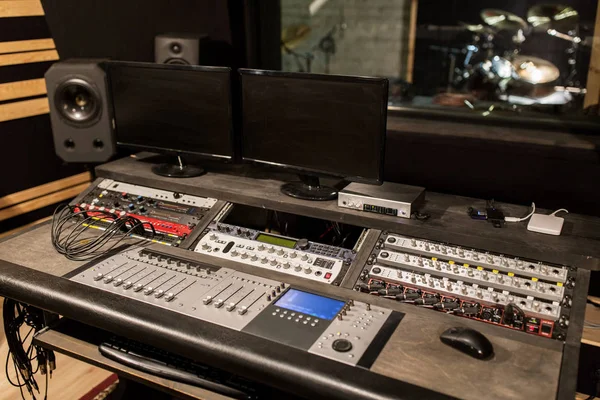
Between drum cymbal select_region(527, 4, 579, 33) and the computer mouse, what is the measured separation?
98.6 inches

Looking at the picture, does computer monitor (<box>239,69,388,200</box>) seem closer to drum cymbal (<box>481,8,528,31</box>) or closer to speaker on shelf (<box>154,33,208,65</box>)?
speaker on shelf (<box>154,33,208,65</box>)

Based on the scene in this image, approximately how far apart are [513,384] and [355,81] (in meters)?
0.91

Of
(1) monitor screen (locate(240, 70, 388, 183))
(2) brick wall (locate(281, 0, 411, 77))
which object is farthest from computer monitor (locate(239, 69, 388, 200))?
(2) brick wall (locate(281, 0, 411, 77))

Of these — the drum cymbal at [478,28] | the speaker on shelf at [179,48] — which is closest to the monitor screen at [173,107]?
the speaker on shelf at [179,48]

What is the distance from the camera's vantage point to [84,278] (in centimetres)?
158

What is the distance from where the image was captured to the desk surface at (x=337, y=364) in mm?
1169

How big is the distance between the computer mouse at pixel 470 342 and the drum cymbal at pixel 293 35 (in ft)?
6.44

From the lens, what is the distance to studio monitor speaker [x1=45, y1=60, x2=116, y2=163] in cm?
218

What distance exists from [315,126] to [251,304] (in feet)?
2.02

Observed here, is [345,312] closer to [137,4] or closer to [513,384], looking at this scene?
[513,384]

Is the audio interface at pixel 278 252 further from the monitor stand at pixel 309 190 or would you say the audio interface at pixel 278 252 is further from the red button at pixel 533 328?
the red button at pixel 533 328

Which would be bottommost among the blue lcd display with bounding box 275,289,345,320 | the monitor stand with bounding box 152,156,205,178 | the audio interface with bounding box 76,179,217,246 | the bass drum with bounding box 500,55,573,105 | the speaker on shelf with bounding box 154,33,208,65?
the blue lcd display with bounding box 275,289,345,320

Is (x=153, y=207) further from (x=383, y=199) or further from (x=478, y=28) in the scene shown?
(x=478, y=28)

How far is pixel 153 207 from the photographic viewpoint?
6.43 feet
